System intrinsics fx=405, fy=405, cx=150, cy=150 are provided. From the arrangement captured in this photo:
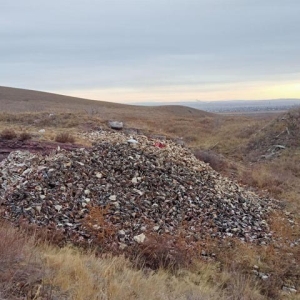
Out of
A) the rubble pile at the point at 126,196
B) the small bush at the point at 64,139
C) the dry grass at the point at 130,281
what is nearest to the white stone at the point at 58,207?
the rubble pile at the point at 126,196

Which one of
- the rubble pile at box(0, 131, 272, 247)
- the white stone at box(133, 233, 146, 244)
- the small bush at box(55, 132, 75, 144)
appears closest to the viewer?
the white stone at box(133, 233, 146, 244)

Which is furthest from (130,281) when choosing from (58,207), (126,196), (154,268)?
(126,196)

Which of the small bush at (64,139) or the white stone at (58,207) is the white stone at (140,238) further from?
the small bush at (64,139)

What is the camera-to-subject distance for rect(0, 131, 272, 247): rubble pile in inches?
231

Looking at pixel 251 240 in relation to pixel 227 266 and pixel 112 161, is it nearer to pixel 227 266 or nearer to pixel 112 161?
pixel 227 266

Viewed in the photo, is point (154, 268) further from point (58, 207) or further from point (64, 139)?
point (64, 139)

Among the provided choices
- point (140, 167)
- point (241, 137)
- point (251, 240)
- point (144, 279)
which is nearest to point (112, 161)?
point (140, 167)

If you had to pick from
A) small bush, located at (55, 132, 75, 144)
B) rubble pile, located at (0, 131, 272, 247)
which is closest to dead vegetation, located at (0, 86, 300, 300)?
rubble pile, located at (0, 131, 272, 247)

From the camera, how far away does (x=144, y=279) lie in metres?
4.12

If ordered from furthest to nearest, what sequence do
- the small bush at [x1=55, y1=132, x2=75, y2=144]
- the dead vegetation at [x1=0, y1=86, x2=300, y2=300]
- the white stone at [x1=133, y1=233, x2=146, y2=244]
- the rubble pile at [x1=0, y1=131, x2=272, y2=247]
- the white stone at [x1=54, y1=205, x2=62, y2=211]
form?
the small bush at [x1=55, y1=132, x2=75, y2=144] < the white stone at [x1=54, y1=205, x2=62, y2=211] < the rubble pile at [x1=0, y1=131, x2=272, y2=247] < the white stone at [x1=133, y1=233, x2=146, y2=244] < the dead vegetation at [x1=0, y1=86, x2=300, y2=300]

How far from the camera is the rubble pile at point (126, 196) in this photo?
5.87 meters

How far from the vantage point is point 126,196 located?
6.70 meters

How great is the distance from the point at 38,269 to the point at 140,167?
4.37m

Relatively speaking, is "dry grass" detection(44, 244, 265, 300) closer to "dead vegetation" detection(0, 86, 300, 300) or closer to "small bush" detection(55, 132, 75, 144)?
"dead vegetation" detection(0, 86, 300, 300)
